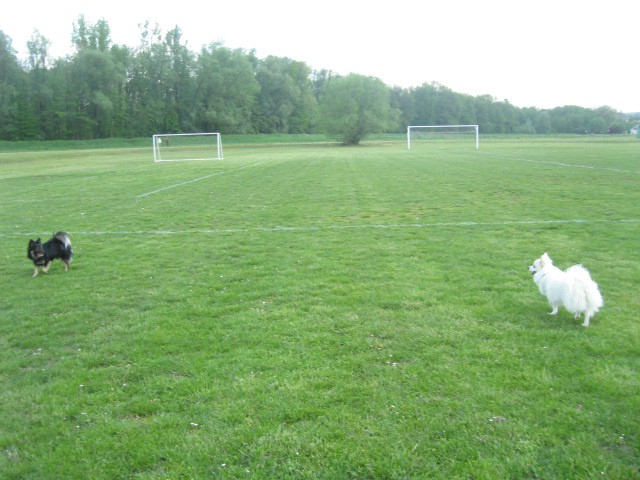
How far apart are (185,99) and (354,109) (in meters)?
31.0

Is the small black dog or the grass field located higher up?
the small black dog

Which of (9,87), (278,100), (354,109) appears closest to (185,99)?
(278,100)

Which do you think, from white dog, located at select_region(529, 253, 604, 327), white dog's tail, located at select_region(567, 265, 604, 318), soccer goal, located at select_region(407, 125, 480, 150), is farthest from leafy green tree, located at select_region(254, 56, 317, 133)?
white dog's tail, located at select_region(567, 265, 604, 318)

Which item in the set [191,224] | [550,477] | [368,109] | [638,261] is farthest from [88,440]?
[368,109]

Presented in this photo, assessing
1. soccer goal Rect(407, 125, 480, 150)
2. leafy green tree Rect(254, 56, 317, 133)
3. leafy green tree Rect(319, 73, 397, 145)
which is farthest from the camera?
leafy green tree Rect(254, 56, 317, 133)

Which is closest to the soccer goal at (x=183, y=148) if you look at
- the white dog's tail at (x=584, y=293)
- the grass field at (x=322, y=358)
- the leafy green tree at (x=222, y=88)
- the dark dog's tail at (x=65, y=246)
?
the grass field at (x=322, y=358)

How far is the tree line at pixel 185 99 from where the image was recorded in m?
77.1

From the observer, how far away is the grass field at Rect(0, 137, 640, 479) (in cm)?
329

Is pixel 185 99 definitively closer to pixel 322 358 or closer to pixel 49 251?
pixel 49 251

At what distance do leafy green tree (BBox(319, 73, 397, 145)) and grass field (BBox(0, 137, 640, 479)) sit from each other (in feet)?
219

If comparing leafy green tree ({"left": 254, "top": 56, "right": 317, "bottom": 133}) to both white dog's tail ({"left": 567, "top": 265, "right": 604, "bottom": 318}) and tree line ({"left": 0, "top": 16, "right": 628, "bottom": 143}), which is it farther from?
white dog's tail ({"left": 567, "top": 265, "right": 604, "bottom": 318})

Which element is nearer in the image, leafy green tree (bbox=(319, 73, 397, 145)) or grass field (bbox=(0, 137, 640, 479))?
grass field (bbox=(0, 137, 640, 479))

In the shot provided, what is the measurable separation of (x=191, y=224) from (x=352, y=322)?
744 centimetres

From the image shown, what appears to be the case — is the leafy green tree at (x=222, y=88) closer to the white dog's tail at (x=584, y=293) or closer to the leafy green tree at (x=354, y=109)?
the leafy green tree at (x=354, y=109)
